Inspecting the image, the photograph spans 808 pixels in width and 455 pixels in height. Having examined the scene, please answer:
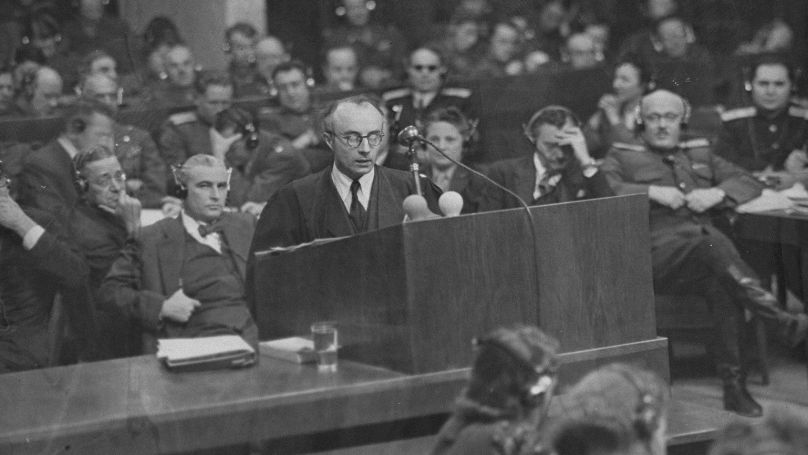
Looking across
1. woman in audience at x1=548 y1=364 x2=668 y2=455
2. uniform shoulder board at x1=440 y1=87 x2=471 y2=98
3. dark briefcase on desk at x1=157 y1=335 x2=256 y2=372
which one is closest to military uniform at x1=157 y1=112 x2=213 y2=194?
uniform shoulder board at x1=440 y1=87 x2=471 y2=98

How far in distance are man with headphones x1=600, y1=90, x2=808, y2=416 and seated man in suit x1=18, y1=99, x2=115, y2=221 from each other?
1.64 m

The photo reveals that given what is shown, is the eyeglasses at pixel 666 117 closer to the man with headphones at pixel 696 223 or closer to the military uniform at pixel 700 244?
the man with headphones at pixel 696 223

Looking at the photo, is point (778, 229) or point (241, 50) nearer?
point (778, 229)

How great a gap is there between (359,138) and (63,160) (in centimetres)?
150

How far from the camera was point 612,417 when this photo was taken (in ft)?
5.50

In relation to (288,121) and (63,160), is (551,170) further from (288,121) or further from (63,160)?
(63,160)

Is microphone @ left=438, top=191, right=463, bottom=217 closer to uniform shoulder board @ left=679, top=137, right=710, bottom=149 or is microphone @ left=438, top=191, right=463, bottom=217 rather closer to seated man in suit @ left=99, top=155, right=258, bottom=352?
seated man in suit @ left=99, top=155, right=258, bottom=352

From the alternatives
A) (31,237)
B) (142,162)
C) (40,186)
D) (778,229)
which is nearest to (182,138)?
(142,162)

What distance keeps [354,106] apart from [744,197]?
178cm

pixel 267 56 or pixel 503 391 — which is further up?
pixel 267 56

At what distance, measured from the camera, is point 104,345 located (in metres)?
3.70

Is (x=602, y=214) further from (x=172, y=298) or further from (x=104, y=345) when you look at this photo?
(x=104, y=345)

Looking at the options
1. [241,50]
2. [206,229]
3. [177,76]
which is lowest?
[206,229]

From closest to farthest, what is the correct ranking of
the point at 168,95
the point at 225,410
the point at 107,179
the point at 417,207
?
the point at 225,410 < the point at 417,207 < the point at 107,179 < the point at 168,95
